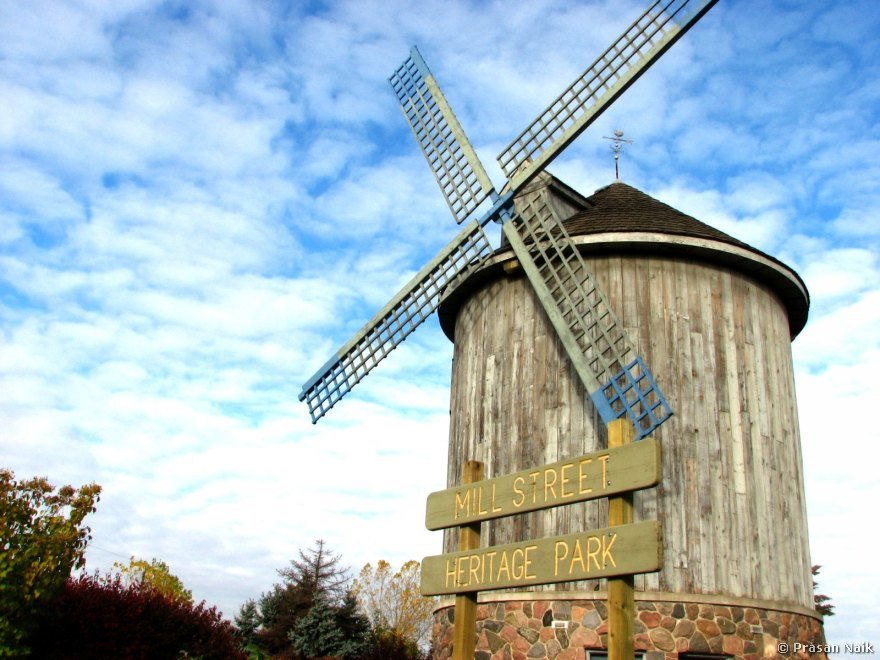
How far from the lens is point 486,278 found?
42.5 feet

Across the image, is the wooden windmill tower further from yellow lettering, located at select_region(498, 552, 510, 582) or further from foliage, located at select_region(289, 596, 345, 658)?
foliage, located at select_region(289, 596, 345, 658)

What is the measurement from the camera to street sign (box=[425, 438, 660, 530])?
19.4 feet

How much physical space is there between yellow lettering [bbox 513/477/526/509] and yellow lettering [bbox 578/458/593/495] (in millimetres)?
539

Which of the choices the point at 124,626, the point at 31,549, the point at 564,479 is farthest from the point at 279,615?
the point at 564,479

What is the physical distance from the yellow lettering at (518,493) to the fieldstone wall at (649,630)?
3971 mm

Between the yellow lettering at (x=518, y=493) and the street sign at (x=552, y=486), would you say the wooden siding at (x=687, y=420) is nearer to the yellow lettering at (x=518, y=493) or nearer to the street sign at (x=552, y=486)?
the street sign at (x=552, y=486)

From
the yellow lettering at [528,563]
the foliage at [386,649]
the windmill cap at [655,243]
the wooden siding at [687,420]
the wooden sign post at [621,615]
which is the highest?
the windmill cap at [655,243]

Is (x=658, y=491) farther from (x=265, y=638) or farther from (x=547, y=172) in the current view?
(x=265, y=638)

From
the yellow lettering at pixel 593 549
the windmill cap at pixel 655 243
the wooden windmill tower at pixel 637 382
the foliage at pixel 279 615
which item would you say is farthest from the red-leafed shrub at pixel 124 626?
the foliage at pixel 279 615

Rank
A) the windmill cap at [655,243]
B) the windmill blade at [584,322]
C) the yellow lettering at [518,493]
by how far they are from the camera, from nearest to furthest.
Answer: the yellow lettering at [518,493] < the windmill blade at [584,322] < the windmill cap at [655,243]

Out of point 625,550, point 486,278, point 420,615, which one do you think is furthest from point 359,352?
point 420,615

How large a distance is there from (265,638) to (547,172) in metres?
22.0

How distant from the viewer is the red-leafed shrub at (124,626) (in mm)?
13141

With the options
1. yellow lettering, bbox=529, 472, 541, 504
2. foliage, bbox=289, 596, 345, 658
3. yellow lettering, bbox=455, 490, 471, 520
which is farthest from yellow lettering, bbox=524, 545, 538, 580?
foliage, bbox=289, 596, 345, 658
